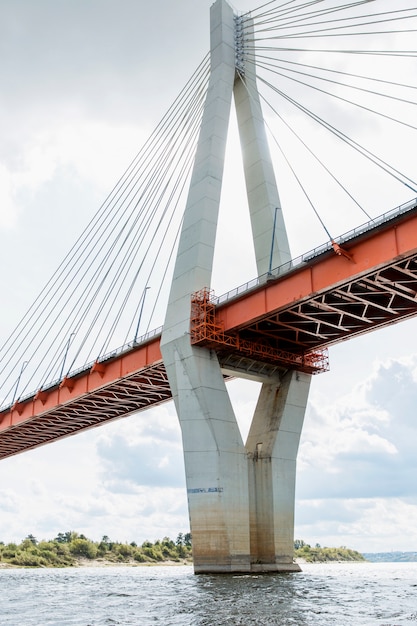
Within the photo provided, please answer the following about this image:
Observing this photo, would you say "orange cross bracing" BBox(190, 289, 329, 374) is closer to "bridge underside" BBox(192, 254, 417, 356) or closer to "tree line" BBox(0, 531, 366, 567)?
"bridge underside" BBox(192, 254, 417, 356)

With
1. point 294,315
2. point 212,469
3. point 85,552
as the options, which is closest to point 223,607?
point 212,469

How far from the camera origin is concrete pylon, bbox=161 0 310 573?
32375mm

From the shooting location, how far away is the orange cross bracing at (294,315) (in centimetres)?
2741

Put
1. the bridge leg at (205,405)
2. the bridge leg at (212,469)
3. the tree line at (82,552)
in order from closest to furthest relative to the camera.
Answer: the bridge leg at (212,469) → the bridge leg at (205,405) → the tree line at (82,552)

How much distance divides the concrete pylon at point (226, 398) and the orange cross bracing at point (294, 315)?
1.43 metres

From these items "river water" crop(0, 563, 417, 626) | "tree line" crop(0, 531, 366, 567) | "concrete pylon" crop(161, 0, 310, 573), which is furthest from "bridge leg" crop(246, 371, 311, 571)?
"tree line" crop(0, 531, 366, 567)

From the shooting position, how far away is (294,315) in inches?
1357

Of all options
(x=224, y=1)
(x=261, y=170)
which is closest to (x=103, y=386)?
(x=261, y=170)

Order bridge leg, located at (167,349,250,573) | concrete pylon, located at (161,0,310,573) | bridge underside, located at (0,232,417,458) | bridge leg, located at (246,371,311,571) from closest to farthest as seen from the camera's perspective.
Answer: bridge underside, located at (0,232,417,458) → bridge leg, located at (167,349,250,573) → concrete pylon, located at (161,0,310,573) → bridge leg, located at (246,371,311,571)

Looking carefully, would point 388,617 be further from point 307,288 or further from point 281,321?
point 281,321

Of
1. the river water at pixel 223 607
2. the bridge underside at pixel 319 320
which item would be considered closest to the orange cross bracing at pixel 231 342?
the bridge underside at pixel 319 320

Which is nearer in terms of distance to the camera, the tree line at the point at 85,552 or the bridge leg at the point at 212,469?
the bridge leg at the point at 212,469

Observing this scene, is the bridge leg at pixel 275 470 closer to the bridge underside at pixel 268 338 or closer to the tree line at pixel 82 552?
the bridge underside at pixel 268 338

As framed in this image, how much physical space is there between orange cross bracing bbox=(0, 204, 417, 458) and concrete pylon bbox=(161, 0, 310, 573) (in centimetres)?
143
